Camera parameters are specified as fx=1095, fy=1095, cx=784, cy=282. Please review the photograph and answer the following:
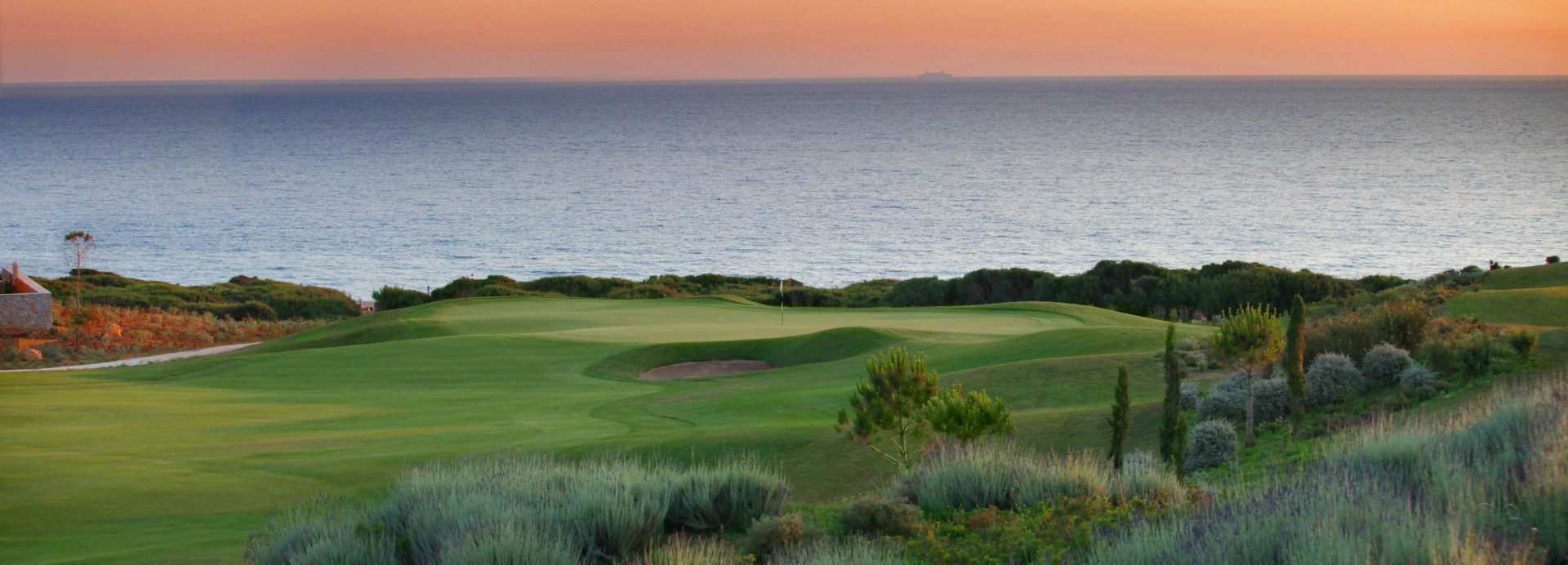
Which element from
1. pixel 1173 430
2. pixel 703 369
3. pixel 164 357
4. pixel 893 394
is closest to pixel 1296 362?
pixel 1173 430

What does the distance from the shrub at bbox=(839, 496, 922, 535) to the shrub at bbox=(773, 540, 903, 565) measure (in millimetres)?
528

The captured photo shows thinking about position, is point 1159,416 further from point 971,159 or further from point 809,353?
point 971,159

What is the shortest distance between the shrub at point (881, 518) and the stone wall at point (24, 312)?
35467 millimetres

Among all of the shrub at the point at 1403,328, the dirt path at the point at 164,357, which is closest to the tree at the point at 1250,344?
the shrub at the point at 1403,328

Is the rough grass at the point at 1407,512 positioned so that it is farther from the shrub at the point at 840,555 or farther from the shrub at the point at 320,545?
the shrub at the point at 320,545

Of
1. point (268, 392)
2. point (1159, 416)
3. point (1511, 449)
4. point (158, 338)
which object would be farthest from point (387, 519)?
point (158, 338)

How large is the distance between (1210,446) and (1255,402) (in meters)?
2.00

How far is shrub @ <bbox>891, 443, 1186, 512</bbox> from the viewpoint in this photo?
345 inches

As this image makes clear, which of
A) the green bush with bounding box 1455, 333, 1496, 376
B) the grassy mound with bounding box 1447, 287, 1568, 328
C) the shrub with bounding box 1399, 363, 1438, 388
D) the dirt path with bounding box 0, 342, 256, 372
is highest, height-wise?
the grassy mound with bounding box 1447, 287, 1568, 328

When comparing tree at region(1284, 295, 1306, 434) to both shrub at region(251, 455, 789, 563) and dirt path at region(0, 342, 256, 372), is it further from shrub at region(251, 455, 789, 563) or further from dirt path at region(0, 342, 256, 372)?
dirt path at region(0, 342, 256, 372)

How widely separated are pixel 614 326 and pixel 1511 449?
2429cm

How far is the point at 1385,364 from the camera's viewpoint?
14.3 meters

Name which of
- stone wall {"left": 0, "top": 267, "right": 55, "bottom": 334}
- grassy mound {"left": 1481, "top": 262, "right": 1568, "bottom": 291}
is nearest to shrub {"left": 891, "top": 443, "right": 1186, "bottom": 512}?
grassy mound {"left": 1481, "top": 262, "right": 1568, "bottom": 291}

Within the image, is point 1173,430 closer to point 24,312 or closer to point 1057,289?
point 1057,289
